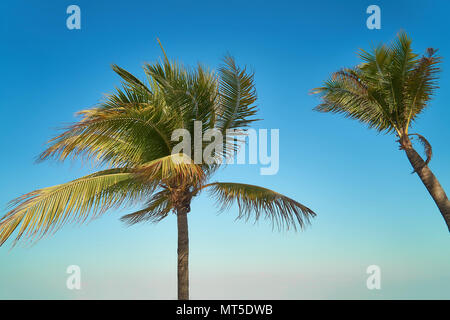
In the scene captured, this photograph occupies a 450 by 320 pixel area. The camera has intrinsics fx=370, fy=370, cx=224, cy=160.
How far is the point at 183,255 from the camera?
9781 millimetres

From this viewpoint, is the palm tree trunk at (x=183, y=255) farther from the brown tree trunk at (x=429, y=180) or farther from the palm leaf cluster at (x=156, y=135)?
the brown tree trunk at (x=429, y=180)

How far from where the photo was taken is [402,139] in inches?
445

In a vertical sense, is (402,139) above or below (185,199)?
above

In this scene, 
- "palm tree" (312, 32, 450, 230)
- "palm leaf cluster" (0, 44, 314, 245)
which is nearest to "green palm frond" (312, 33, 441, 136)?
"palm tree" (312, 32, 450, 230)

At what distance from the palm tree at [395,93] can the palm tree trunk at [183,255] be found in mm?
6812

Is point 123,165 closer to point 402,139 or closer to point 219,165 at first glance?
point 219,165

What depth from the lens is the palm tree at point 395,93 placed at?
10.9 meters

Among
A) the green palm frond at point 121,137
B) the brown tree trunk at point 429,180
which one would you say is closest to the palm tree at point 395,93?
the brown tree trunk at point 429,180

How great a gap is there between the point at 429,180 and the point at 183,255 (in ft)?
24.0

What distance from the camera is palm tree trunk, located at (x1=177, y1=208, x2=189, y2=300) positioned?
945 cm

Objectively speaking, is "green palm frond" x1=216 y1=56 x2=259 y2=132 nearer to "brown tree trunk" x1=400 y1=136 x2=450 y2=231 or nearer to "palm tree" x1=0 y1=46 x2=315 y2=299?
"palm tree" x1=0 y1=46 x2=315 y2=299

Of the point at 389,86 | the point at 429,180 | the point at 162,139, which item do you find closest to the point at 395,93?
the point at 389,86
